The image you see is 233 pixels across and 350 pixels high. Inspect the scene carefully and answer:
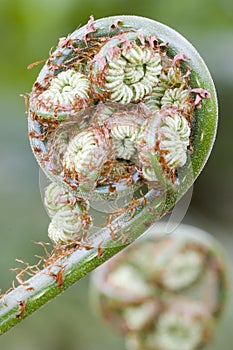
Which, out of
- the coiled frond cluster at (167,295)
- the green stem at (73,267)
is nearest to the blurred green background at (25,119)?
the coiled frond cluster at (167,295)

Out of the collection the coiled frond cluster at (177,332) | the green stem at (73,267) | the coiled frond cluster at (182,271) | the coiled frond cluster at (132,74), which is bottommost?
the coiled frond cluster at (177,332)

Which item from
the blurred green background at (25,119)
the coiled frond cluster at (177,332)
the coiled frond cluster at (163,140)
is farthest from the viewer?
the blurred green background at (25,119)

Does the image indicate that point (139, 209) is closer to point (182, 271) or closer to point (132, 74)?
point (132, 74)

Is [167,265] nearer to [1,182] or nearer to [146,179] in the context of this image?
[146,179]

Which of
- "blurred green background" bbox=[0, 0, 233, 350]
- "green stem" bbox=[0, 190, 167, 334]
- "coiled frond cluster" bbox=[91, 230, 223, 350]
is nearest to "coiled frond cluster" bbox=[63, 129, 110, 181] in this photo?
"green stem" bbox=[0, 190, 167, 334]

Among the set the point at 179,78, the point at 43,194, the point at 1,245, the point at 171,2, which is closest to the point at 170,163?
the point at 179,78

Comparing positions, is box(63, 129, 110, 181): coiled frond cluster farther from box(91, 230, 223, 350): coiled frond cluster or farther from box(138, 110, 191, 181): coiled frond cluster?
box(91, 230, 223, 350): coiled frond cluster

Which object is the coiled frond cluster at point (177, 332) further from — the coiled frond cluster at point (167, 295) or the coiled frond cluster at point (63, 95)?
the coiled frond cluster at point (63, 95)

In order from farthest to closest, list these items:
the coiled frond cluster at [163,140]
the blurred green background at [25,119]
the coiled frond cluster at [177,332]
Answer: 1. the blurred green background at [25,119]
2. the coiled frond cluster at [177,332]
3. the coiled frond cluster at [163,140]
